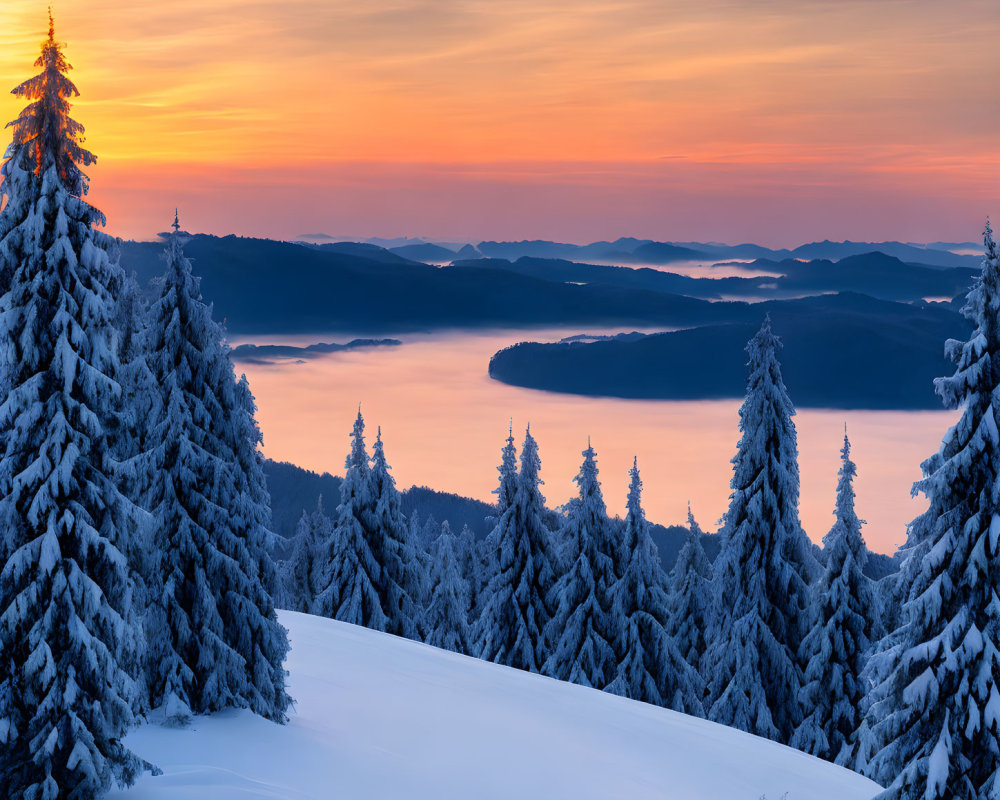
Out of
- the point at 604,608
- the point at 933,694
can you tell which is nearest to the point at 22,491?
the point at 933,694

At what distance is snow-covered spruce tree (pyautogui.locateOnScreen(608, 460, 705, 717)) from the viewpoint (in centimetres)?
3528

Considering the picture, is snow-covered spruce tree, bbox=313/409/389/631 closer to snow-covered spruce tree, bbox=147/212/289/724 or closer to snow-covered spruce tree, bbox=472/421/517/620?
snow-covered spruce tree, bbox=472/421/517/620

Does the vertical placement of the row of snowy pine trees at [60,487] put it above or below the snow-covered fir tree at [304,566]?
above

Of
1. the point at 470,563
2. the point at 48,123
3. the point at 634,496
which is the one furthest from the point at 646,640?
the point at 48,123

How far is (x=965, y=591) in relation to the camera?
17188mm

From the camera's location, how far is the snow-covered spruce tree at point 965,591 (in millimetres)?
16797

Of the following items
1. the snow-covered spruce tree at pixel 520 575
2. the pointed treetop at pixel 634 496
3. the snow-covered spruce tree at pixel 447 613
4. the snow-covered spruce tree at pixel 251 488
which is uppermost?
the snow-covered spruce tree at pixel 251 488

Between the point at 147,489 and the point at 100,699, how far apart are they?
533 cm

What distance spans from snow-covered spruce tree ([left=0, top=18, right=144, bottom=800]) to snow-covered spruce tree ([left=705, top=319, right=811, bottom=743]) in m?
23.9

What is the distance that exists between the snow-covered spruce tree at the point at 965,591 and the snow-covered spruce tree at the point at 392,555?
24.5 m

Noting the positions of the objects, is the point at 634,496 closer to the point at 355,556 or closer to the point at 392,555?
the point at 392,555

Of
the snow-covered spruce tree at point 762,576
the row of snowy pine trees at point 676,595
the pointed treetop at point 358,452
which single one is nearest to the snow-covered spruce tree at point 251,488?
the row of snowy pine trees at point 676,595

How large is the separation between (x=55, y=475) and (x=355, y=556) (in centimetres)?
2650

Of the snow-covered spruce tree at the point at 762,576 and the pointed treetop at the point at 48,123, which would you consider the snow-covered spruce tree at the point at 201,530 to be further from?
the snow-covered spruce tree at the point at 762,576
